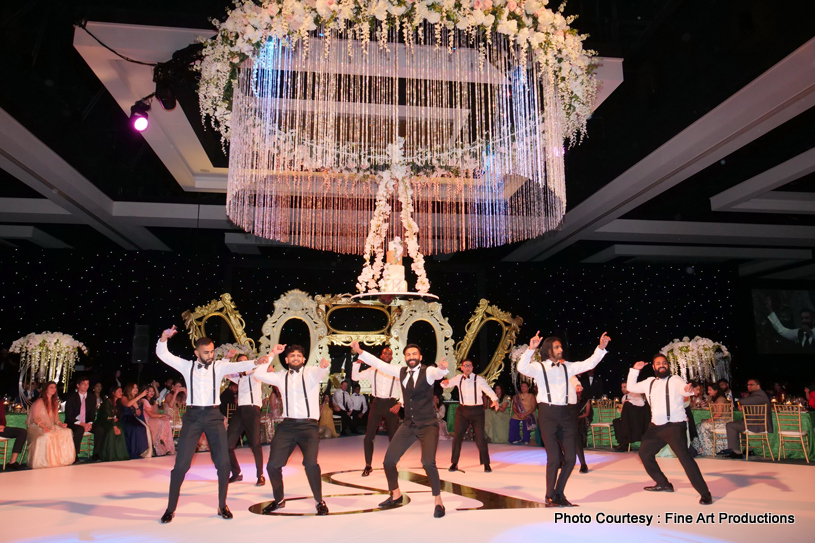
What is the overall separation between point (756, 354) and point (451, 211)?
10.3 metres

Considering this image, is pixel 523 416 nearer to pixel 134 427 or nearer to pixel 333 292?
pixel 333 292

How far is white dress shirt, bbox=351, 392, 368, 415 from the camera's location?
14.1 meters

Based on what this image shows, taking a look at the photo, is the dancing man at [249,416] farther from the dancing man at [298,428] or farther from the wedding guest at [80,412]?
the wedding guest at [80,412]

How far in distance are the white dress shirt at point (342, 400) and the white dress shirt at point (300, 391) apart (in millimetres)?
8726

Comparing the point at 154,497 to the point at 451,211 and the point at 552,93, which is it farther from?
the point at 451,211

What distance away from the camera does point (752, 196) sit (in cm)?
1099

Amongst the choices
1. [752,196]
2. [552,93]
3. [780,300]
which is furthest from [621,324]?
[552,93]

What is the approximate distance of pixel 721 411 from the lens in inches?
390

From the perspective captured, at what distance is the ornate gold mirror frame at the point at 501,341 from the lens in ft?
46.6

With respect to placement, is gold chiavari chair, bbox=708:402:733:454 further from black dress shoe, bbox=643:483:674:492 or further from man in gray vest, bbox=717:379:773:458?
black dress shoe, bbox=643:483:674:492

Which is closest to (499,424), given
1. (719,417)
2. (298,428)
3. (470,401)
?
(719,417)

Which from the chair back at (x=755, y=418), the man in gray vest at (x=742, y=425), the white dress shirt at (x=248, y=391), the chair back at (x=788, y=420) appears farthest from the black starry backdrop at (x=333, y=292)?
the white dress shirt at (x=248, y=391)

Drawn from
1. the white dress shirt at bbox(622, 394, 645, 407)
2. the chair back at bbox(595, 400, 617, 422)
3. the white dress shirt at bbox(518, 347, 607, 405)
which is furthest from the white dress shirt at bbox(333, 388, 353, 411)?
the white dress shirt at bbox(518, 347, 607, 405)

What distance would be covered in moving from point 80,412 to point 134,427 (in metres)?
0.81
